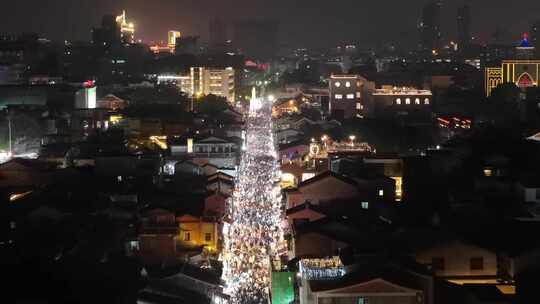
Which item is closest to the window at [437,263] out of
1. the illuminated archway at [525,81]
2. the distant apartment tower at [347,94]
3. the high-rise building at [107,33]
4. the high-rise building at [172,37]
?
the distant apartment tower at [347,94]

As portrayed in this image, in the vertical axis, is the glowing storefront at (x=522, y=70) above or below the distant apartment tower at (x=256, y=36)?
below

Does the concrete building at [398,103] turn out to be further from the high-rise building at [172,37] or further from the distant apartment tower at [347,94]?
the high-rise building at [172,37]

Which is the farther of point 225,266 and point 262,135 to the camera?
point 262,135

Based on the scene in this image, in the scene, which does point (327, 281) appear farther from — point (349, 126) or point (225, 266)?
point (349, 126)

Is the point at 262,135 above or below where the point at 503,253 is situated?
above

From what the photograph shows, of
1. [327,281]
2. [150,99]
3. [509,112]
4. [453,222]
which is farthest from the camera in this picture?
[150,99]

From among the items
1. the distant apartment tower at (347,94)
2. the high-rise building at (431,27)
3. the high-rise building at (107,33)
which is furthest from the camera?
the high-rise building at (431,27)

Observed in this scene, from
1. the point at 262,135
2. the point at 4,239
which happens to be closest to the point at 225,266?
the point at 4,239

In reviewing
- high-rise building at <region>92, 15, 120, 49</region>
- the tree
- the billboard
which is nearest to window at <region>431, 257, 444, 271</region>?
the billboard
